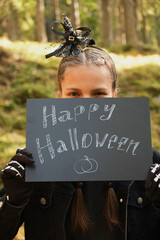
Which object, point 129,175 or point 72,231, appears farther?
point 72,231

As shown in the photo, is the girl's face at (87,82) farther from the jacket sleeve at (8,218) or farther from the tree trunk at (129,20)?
the tree trunk at (129,20)

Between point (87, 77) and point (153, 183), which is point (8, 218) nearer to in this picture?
point (153, 183)

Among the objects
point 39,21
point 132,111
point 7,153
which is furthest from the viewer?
point 39,21

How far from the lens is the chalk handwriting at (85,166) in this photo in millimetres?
1684

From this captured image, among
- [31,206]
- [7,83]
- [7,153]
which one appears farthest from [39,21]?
[31,206]

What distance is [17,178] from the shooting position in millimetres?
1688

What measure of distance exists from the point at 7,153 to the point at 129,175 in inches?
119

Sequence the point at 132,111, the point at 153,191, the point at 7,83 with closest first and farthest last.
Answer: the point at 153,191 → the point at 132,111 → the point at 7,83

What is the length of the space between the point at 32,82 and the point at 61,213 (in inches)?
210

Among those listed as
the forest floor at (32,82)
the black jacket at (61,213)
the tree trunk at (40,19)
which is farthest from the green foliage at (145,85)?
the tree trunk at (40,19)

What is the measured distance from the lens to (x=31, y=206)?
76.2 inches

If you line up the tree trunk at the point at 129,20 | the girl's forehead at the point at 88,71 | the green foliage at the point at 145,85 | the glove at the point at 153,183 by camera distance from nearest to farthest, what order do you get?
the glove at the point at 153,183 < the girl's forehead at the point at 88,71 < the green foliage at the point at 145,85 < the tree trunk at the point at 129,20

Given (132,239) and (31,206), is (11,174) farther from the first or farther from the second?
(132,239)

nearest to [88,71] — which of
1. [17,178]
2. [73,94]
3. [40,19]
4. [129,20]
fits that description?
[73,94]
